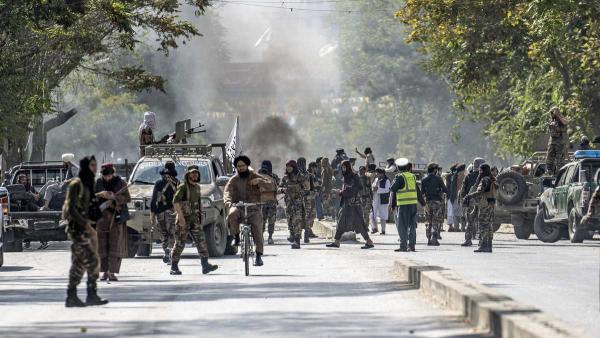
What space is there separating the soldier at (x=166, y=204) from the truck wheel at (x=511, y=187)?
1137 centimetres

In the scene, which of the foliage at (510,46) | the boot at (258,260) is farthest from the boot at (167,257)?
the foliage at (510,46)

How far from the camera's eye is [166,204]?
27.1 meters

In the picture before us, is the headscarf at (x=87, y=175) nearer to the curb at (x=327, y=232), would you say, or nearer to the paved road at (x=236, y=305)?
the paved road at (x=236, y=305)

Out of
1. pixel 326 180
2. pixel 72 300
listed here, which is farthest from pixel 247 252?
pixel 326 180

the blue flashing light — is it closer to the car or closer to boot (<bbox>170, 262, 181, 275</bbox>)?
the car

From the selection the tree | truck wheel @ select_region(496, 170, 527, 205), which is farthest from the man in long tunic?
truck wheel @ select_region(496, 170, 527, 205)

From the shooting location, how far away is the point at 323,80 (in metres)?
147

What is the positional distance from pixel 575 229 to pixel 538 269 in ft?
30.9

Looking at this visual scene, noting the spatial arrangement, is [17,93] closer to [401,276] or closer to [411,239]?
[411,239]

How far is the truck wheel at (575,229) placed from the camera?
3331 cm

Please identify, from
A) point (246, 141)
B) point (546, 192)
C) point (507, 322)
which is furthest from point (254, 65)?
point (507, 322)

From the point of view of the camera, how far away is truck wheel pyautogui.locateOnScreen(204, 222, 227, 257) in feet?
97.7

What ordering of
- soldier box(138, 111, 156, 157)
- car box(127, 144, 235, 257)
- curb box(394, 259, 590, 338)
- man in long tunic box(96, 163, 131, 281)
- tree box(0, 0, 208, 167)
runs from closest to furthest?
curb box(394, 259, 590, 338)
man in long tunic box(96, 163, 131, 281)
car box(127, 144, 235, 257)
soldier box(138, 111, 156, 157)
tree box(0, 0, 208, 167)

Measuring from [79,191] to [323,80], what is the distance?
12906cm
